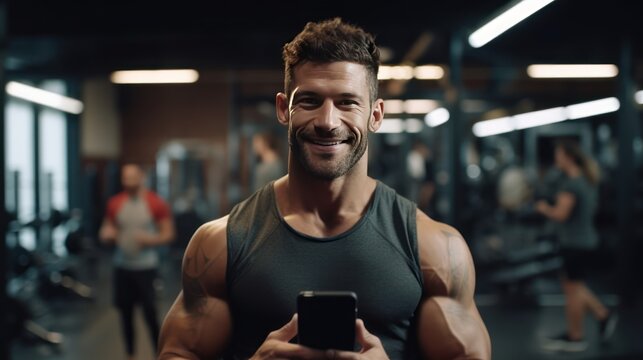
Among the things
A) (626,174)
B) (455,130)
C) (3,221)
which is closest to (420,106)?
(626,174)

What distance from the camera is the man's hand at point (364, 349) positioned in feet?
3.62

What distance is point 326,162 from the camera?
125 cm

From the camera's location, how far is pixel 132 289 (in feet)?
12.3

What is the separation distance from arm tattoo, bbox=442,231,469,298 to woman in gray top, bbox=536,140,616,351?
10.3 ft

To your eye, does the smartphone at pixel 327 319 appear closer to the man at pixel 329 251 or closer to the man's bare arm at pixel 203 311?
the man at pixel 329 251

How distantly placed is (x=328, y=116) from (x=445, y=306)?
1.61 feet

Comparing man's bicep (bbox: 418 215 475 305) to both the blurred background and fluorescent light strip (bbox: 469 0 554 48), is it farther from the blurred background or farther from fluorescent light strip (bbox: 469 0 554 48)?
fluorescent light strip (bbox: 469 0 554 48)

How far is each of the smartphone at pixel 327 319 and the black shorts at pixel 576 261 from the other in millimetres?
3509

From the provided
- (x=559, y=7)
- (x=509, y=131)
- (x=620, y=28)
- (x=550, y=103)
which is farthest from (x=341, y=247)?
(x=509, y=131)

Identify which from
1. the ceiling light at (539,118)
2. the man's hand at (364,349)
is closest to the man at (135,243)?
the man's hand at (364,349)

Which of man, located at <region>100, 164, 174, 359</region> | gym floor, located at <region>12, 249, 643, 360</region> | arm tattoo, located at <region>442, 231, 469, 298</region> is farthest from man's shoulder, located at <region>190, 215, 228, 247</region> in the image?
gym floor, located at <region>12, 249, 643, 360</region>

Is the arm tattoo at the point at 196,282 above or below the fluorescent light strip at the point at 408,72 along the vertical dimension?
below

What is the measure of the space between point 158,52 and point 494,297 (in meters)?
4.82

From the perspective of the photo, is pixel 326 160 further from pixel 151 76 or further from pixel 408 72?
pixel 151 76
